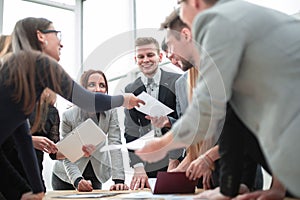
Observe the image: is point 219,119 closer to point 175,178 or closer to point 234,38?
point 234,38

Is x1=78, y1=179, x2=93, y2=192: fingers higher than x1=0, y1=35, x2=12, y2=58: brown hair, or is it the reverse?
x1=0, y1=35, x2=12, y2=58: brown hair

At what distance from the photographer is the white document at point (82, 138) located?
2.79 ft

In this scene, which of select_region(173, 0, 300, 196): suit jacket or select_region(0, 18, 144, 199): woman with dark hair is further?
select_region(0, 18, 144, 199): woman with dark hair

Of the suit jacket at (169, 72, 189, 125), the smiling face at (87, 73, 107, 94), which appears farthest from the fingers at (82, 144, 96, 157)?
the suit jacket at (169, 72, 189, 125)

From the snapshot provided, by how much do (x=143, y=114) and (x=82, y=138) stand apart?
206mm

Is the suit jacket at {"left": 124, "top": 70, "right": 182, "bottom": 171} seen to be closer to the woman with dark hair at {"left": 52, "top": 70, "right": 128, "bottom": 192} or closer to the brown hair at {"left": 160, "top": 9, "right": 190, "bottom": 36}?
the woman with dark hair at {"left": 52, "top": 70, "right": 128, "bottom": 192}

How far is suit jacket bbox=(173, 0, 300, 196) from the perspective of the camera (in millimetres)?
435

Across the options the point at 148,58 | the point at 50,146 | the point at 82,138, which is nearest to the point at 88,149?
the point at 82,138

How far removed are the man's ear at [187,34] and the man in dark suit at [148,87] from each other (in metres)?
0.17

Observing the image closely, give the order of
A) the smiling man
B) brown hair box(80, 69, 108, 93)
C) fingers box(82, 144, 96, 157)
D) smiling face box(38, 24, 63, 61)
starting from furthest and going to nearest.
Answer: fingers box(82, 144, 96, 157)
brown hair box(80, 69, 108, 93)
smiling face box(38, 24, 63, 61)
the smiling man

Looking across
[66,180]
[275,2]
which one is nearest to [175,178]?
[66,180]

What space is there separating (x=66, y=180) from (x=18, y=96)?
102 centimetres

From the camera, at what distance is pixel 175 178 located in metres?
0.93

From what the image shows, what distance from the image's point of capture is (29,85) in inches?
23.7
